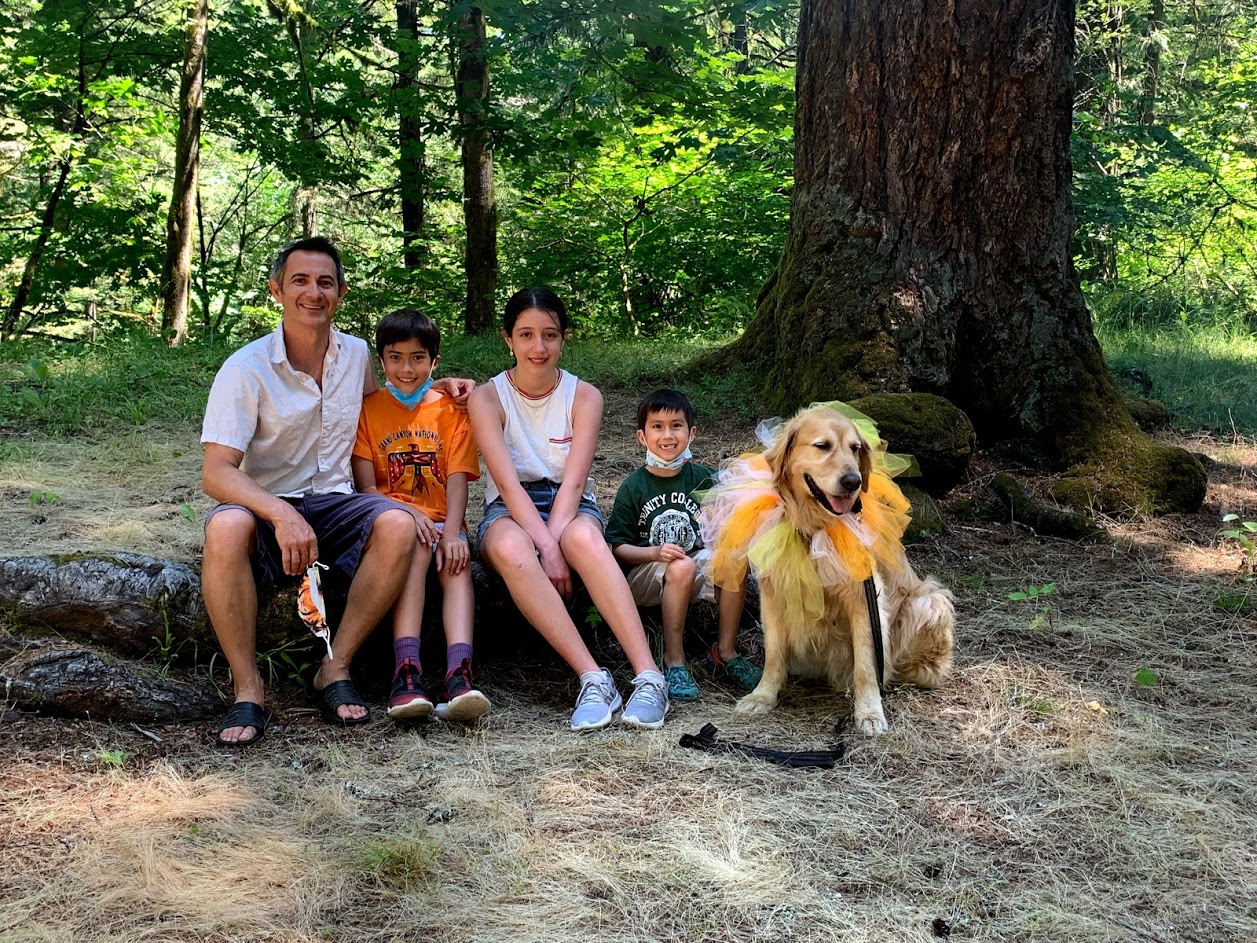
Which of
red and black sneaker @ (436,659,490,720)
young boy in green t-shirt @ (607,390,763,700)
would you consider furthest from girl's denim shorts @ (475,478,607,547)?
red and black sneaker @ (436,659,490,720)

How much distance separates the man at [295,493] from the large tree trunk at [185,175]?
654 cm

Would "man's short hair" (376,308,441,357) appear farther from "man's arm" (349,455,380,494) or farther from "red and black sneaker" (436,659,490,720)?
"red and black sneaker" (436,659,490,720)

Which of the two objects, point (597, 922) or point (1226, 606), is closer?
point (597, 922)

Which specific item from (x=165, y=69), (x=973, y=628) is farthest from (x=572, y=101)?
(x=973, y=628)

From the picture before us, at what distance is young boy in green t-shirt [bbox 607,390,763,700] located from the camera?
3822 millimetres

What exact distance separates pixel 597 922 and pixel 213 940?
2.80 ft

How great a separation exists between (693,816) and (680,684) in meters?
1.04

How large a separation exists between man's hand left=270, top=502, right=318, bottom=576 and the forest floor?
57 cm

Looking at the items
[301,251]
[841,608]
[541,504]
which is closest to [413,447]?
[541,504]

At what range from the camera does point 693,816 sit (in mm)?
2697

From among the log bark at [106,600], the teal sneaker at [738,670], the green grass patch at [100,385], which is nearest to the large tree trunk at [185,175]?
the green grass patch at [100,385]

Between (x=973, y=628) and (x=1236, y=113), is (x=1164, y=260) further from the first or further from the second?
(x=973, y=628)

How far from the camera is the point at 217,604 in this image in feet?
10.8

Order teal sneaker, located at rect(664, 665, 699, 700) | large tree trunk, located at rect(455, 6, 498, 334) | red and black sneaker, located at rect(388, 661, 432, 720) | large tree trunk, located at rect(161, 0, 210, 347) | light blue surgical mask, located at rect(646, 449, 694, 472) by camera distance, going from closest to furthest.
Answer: red and black sneaker, located at rect(388, 661, 432, 720)
teal sneaker, located at rect(664, 665, 699, 700)
light blue surgical mask, located at rect(646, 449, 694, 472)
large tree trunk, located at rect(161, 0, 210, 347)
large tree trunk, located at rect(455, 6, 498, 334)
